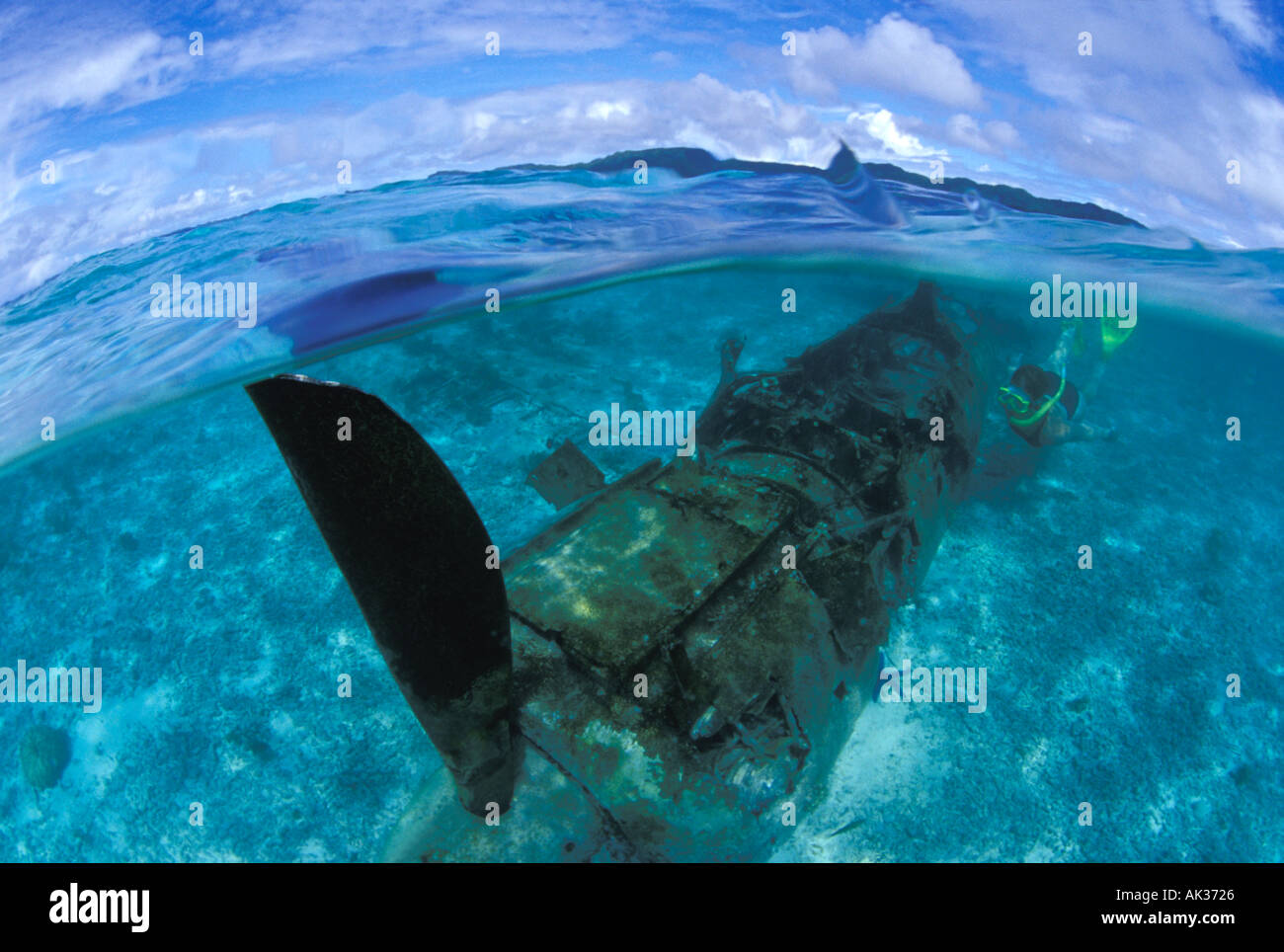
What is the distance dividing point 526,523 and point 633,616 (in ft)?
16.5

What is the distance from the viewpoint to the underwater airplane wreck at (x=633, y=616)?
2547 millimetres

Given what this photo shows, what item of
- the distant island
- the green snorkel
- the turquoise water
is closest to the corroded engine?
the turquoise water

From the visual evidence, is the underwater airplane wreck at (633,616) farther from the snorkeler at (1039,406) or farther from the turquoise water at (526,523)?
the snorkeler at (1039,406)

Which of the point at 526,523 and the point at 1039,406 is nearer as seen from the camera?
the point at 526,523

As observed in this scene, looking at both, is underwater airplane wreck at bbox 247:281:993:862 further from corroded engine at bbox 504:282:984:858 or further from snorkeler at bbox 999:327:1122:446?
snorkeler at bbox 999:327:1122:446

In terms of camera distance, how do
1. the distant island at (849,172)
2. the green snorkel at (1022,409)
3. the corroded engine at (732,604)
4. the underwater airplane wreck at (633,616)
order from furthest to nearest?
the distant island at (849,172)
the green snorkel at (1022,409)
the corroded engine at (732,604)
the underwater airplane wreck at (633,616)

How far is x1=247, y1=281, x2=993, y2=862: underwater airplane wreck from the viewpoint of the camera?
2547mm

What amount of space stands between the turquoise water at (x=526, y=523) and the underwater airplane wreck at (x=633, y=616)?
2481 mm

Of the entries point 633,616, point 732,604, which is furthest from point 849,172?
point 633,616

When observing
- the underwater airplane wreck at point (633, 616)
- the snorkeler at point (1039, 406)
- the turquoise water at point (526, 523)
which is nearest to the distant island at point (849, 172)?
the turquoise water at point (526, 523)

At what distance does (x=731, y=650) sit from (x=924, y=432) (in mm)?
4206

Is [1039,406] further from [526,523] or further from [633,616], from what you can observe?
[633,616]

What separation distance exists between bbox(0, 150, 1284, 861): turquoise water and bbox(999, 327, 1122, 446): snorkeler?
0.59 metres

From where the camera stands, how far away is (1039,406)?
9.76 meters
